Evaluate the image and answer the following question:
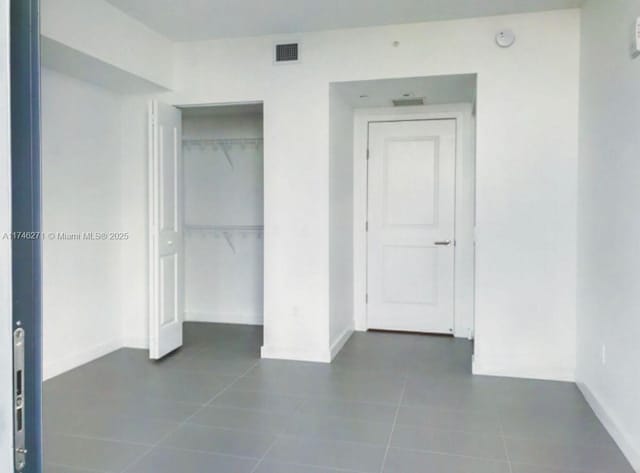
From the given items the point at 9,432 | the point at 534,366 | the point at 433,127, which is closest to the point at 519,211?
the point at 534,366

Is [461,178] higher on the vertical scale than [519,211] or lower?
higher

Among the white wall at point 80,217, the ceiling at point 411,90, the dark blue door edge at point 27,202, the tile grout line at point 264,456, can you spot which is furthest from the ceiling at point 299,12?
the dark blue door edge at point 27,202

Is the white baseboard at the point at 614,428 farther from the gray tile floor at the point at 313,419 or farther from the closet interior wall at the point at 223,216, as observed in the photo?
the closet interior wall at the point at 223,216

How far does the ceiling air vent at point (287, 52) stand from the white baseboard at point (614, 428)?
3.30 m

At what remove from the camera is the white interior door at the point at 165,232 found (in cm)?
424

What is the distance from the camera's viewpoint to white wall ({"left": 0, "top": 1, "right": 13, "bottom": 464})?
2.18 ft

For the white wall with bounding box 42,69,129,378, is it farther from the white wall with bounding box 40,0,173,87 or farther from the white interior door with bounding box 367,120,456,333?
the white interior door with bounding box 367,120,456,333

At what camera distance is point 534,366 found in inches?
153

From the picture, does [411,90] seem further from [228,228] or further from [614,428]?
[614,428]

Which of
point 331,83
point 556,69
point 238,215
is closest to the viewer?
point 556,69

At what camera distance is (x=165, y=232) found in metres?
4.37

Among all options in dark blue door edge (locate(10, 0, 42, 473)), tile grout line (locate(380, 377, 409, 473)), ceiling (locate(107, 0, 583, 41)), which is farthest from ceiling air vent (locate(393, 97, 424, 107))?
dark blue door edge (locate(10, 0, 42, 473))

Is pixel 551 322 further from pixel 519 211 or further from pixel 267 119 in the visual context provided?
pixel 267 119

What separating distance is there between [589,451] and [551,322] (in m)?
1.27
